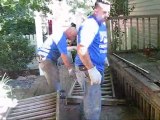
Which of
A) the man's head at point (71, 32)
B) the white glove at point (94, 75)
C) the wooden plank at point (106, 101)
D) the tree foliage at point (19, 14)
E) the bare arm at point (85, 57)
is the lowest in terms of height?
the wooden plank at point (106, 101)

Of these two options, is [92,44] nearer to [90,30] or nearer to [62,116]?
[90,30]

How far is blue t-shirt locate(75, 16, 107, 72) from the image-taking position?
369 cm

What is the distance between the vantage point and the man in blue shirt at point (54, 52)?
16.1 ft

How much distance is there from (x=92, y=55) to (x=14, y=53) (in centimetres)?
677

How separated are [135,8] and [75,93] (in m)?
7.10

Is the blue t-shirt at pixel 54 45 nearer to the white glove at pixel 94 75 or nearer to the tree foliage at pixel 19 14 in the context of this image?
the white glove at pixel 94 75

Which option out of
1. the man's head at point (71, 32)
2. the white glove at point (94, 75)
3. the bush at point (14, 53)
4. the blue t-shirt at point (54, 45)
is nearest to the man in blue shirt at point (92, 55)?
the white glove at point (94, 75)

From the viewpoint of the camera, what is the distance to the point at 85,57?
367 cm

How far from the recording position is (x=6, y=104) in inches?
211

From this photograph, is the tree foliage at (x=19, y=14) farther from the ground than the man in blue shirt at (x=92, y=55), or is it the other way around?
the tree foliage at (x=19, y=14)

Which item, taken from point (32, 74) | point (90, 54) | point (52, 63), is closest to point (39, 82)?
point (32, 74)

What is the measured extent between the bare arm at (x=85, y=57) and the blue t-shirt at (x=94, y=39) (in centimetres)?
5

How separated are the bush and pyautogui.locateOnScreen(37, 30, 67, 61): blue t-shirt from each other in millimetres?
4883

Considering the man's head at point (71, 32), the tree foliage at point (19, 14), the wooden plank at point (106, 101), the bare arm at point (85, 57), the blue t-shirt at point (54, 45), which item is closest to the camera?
the bare arm at point (85, 57)
